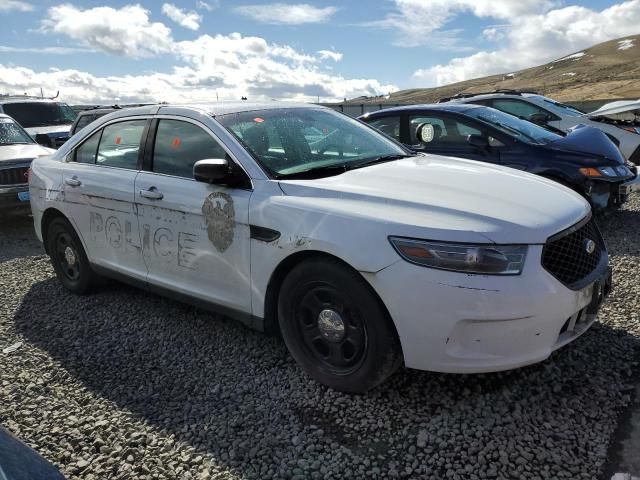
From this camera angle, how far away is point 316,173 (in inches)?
132

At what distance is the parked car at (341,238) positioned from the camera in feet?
8.52

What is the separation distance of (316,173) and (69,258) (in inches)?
109

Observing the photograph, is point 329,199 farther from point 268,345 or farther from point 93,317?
point 93,317

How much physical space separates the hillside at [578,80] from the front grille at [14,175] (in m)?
26.6

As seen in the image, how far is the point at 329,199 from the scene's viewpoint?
9.78 feet

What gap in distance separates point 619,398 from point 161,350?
2.83m

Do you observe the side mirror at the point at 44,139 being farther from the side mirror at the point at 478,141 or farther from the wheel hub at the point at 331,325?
the wheel hub at the point at 331,325

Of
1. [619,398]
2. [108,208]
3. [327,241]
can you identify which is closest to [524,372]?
[619,398]

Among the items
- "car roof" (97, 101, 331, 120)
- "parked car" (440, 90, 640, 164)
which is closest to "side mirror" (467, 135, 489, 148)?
"car roof" (97, 101, 331, 120)

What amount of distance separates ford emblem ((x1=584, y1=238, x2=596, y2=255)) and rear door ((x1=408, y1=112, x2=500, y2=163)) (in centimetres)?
328

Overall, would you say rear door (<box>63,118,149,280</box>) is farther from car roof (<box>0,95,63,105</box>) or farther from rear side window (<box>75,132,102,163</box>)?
car roof (<box>0,95,63,105</box>)

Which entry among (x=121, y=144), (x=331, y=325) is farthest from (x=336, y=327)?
(x=121, y=144)

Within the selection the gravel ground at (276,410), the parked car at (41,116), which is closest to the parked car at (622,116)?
the gravel ground at (276,410)

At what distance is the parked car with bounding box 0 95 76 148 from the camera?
40.7 feet
